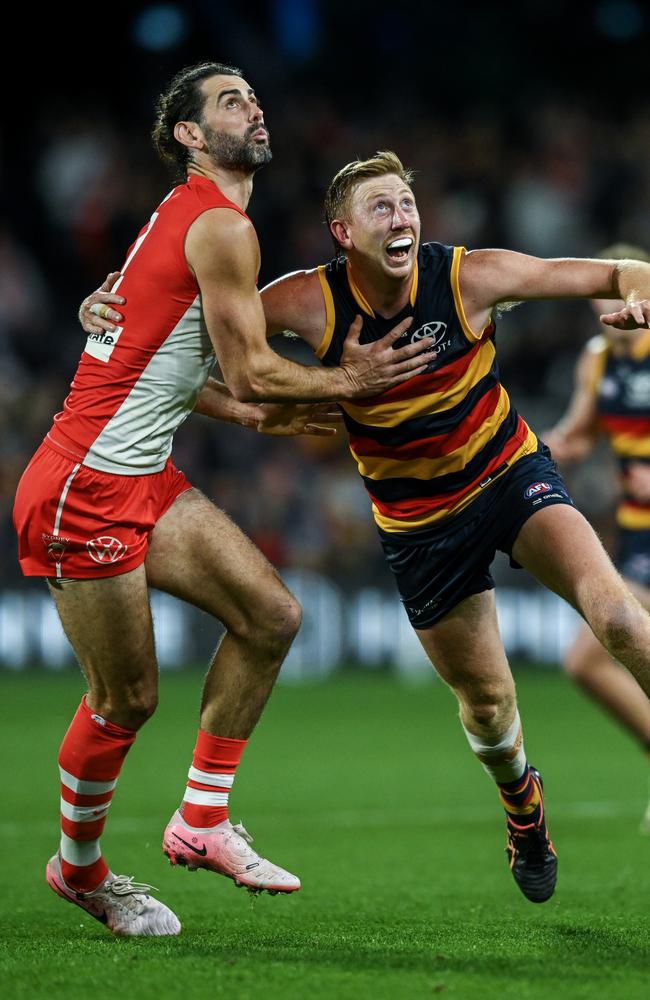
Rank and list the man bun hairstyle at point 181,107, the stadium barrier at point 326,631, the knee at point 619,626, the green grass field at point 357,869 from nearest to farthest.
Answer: the green grass field at point 357,869 → the knee at point 619,626 → the man bun hairstyle at point 181,107 → the stadium barrier at point 326,631

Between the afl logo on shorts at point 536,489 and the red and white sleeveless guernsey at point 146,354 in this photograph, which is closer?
the red and white sleeveless guernsey at point 146,354

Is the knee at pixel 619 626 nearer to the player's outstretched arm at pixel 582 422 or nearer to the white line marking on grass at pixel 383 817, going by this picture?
the player's outstretched arm at pixel 582 422

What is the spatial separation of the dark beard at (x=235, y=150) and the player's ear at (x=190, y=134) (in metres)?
0.03

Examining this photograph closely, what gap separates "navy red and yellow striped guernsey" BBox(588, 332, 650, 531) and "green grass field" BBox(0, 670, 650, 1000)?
5.65ft

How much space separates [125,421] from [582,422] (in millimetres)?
3855

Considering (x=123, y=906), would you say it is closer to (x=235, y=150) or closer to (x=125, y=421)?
(x=125, y=421)

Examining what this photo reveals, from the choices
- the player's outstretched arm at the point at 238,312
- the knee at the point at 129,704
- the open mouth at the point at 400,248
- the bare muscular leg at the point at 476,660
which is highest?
the open mouth at the point at 400,248

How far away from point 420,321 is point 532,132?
47.9 ft

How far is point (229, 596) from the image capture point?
5.30 m

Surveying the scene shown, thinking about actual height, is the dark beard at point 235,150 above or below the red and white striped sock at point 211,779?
above

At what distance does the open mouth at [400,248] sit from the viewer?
17.8 feet

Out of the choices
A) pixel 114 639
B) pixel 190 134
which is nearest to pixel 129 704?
pixel 114 639

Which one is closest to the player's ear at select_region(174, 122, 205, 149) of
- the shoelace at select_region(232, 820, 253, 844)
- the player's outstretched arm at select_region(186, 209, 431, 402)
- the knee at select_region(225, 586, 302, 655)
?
the player's outstretched arm at select_region(186, 209, 431, 402)

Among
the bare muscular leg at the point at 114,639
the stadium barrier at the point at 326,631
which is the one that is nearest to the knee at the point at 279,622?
the bare muscular leg at the point at 114,639
